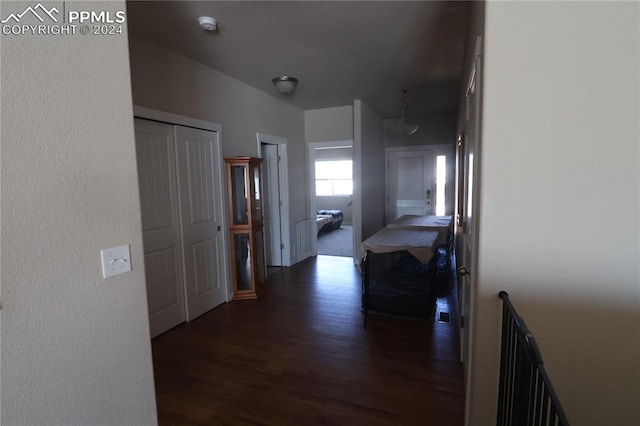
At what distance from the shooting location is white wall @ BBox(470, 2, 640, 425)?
4.08ft

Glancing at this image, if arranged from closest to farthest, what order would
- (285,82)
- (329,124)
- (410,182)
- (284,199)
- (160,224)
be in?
(160,224), (285,82), (284,199), (329,124), (410,182)

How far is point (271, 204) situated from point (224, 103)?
6.13ft

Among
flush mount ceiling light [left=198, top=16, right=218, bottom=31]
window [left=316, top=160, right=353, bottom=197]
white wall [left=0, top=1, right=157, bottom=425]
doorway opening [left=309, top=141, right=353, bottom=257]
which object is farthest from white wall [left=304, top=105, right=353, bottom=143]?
window [left=316, top=160, right=353, bottom=197]

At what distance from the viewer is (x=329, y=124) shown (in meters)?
5.53

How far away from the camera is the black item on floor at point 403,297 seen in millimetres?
3154

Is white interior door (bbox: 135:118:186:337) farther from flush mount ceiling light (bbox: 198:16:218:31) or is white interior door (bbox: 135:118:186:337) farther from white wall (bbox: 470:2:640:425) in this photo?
white wall (bbox: 470:2:640:425)

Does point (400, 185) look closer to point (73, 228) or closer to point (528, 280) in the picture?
point (528, 280)

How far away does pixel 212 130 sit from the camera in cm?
353

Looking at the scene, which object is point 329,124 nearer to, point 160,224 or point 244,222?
point 244,222

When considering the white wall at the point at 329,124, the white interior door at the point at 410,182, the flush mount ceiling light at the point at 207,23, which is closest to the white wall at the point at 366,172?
the white wall at the point at 329,124

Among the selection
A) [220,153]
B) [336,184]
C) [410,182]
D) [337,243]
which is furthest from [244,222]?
[336,184]

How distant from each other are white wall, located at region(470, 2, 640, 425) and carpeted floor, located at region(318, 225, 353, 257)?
464 cm

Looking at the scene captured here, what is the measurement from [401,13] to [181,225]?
2.63 meters

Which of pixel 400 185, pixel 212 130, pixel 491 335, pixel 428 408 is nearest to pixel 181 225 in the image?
pixel 212 130
